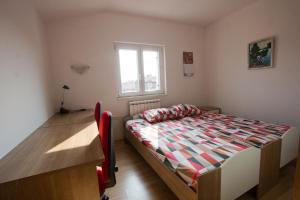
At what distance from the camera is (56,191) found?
2.77 feet

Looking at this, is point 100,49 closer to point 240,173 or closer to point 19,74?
point 19,74

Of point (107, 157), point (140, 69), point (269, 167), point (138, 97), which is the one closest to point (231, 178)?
point (269, 167)

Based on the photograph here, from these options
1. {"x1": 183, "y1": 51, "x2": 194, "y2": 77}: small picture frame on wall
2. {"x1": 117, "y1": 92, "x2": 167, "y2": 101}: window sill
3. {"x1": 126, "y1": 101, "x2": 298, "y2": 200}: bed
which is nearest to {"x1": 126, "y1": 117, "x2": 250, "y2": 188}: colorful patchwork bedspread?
{"x1": 126, "y1": 101, "x2": 298, "y2": 200}: bed

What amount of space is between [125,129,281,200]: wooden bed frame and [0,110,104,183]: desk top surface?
77 cm

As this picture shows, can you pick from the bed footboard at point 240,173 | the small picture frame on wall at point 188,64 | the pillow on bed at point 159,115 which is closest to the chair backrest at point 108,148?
the bed footboard at point 240,173

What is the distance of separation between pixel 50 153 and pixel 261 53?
3174 millimetres

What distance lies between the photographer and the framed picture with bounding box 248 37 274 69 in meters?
2.29

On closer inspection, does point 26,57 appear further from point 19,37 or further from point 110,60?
point 110,60

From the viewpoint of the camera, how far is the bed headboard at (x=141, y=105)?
2.97 metres

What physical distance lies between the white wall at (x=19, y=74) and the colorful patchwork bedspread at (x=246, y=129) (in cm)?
211

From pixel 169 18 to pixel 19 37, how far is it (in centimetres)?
260

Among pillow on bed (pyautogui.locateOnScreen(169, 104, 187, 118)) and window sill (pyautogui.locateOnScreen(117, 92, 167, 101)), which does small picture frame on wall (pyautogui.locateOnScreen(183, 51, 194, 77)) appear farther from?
pillow on bed (pyautogui.locateOnScreen(169, 104, 187, 118))

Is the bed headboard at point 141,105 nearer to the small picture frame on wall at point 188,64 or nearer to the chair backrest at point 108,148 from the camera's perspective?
the small picture frame on wall at point 188,64

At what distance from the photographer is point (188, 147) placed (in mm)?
1534
